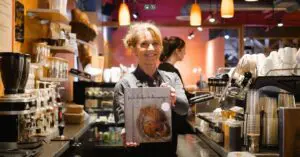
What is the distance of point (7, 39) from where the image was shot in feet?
10.6

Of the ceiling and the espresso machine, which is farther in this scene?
the ceiling

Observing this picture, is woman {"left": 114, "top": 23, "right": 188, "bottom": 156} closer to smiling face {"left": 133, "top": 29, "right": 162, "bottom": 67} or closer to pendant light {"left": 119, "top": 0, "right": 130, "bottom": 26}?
smiling face {"left": 133, "top": 29, "right": 162, "bottom": 67}

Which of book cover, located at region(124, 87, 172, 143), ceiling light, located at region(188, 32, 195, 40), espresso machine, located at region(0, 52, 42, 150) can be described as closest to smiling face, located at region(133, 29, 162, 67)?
book cover, located at region(124, 87, 172, 143)

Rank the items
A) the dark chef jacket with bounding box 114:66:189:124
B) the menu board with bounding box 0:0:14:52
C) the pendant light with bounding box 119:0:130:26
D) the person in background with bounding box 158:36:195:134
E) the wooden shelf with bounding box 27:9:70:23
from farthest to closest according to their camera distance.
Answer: the pendant light with bounding box 119:0:130:26, the person in background with bounding box 158:36:195:134, the wooden shelf with bounding box 27:9:70:23, the menu board with bounding box 0:0:14:52, the dark chef jacket with bounding box 114:66:189:124

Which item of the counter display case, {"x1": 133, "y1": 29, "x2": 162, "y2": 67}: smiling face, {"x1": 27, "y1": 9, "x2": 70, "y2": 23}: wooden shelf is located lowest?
the counter display case

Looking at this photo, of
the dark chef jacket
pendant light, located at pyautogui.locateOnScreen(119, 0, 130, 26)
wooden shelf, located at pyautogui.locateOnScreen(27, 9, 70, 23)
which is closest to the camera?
the dark chef jacket

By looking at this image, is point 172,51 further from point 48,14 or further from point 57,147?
point 57,147

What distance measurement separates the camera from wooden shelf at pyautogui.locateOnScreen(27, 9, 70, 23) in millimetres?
3832

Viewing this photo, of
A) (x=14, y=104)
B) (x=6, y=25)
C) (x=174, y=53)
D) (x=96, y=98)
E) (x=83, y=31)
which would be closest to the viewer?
(x=14, y=104)

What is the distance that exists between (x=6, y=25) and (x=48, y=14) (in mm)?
919

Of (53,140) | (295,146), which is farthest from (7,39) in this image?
(295,146)

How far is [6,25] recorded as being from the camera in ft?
10.4

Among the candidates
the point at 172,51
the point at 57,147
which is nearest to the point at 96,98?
the point at 172,51

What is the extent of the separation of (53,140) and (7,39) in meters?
0.87
